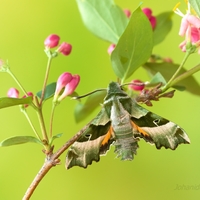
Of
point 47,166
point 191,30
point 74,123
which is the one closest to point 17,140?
point 47,166

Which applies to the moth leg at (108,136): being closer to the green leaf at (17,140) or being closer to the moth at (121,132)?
the moth at (121,132)

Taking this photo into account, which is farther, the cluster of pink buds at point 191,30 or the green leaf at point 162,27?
the green leaf at point 162,27

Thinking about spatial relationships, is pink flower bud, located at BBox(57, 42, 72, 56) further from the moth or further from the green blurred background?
the green blurred background

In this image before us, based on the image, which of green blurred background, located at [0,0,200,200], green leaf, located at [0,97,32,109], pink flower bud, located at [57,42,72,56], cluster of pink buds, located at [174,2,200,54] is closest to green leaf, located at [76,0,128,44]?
pink flower bud, located at [57,42,72,56]

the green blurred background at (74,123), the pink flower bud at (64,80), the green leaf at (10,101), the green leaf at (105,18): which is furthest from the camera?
the green blurred background at (74,123)

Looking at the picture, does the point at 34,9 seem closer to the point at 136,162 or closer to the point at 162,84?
the point at 136,162

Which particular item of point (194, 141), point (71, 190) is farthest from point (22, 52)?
point (194, 141)

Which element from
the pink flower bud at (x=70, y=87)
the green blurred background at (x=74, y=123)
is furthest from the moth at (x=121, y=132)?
the green blurred background at (x=74, y=123)
